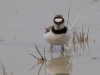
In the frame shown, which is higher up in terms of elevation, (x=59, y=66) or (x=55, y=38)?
(x=55, y=38)

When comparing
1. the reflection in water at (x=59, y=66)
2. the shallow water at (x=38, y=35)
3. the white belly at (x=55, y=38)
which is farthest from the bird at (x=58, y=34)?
the reflection in water at (x=59, y=66)

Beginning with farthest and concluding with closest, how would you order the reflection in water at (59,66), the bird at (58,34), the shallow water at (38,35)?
the bird at (58,34) → the shallow water at (38,35) → the reflection in water at (59,66)

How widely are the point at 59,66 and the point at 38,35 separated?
218 cm

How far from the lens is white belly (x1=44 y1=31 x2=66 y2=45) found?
808 cm

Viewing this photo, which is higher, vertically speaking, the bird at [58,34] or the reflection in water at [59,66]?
the bird at [58,34]

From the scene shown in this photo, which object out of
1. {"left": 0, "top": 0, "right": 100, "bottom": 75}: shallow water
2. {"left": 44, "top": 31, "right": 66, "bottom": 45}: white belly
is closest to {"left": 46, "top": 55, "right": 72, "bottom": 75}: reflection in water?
{"left": 0, "top": 0, "right": 100, "bottom": 75}: shallow water

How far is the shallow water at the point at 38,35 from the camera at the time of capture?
6922mm

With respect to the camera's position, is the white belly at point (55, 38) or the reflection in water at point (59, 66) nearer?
the reflection in water at point (59, 66)

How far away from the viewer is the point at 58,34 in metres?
8.19

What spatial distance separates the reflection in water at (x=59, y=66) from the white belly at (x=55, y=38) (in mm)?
444

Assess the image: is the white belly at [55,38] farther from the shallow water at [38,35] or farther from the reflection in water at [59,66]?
the reflection in water at [59,66]

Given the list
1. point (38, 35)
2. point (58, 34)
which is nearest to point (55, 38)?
point (58, 34)

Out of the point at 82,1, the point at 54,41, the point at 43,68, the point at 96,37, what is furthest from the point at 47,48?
the point at 82,1

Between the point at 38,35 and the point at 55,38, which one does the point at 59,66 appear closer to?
the point at 55,38
